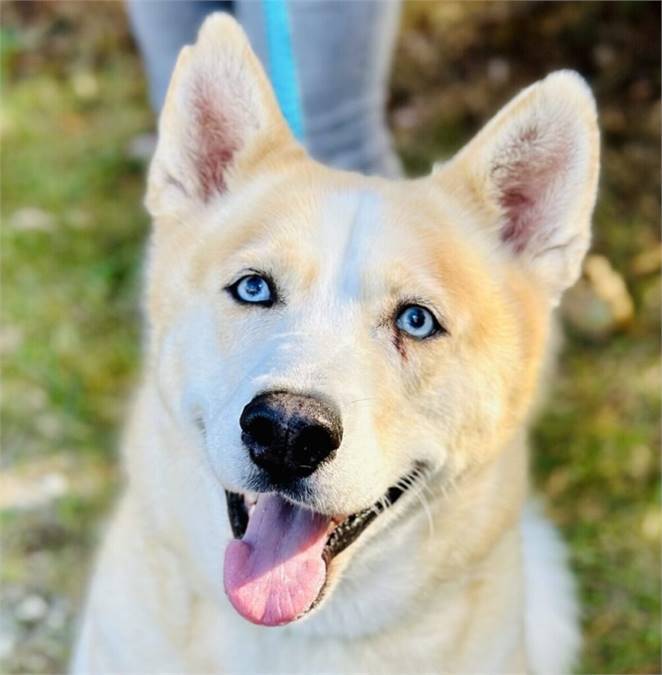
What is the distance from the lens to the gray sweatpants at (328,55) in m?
2.56

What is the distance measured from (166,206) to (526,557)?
1.40 meters

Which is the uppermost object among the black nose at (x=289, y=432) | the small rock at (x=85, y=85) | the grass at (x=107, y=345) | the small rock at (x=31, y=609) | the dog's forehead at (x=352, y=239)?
the dog's forehead at (x=352, y=239)

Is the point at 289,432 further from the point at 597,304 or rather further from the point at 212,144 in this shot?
the point at 597,304

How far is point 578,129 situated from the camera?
6.22 feet

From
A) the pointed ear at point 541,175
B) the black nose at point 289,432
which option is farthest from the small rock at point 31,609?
the pointed ear at point 541,175

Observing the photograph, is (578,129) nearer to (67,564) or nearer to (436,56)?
(67,564)

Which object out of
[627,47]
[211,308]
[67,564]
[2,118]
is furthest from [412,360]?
[2,118]

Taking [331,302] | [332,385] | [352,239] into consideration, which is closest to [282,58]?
[352,239]

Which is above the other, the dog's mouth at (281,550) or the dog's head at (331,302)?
the dog's head at (331,302)

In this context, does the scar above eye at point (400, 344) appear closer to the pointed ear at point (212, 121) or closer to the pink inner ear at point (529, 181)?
the pink inner ear at point (529, 181)

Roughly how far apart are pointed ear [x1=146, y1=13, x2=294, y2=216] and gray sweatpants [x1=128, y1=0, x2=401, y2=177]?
501 millimetres

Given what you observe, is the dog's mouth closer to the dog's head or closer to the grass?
the dog's head

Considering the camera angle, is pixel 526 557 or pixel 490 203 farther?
pixel 526 557

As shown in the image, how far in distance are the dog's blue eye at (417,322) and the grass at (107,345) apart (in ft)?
4.54
